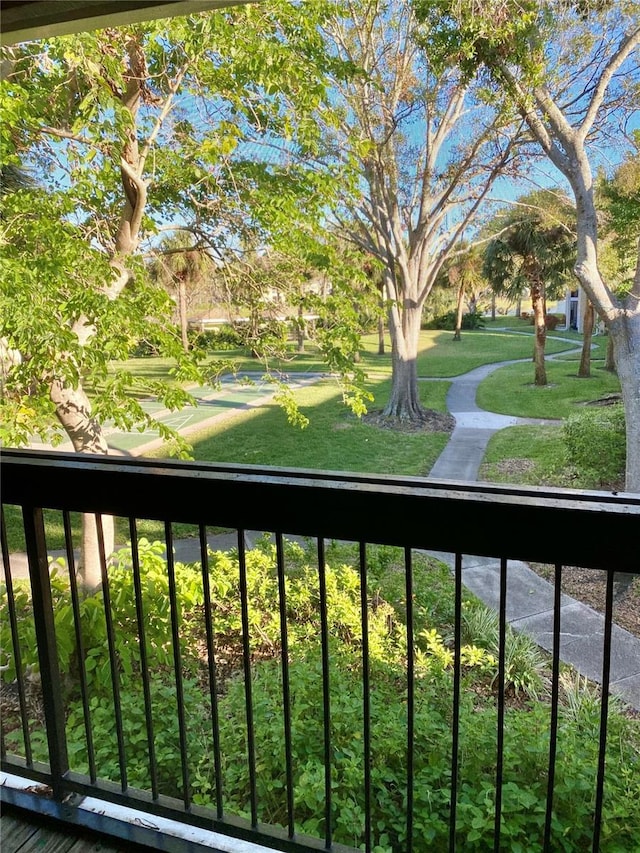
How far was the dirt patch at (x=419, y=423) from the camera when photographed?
7634 millimetres

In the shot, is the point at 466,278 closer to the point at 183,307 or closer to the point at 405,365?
the point at 405,365

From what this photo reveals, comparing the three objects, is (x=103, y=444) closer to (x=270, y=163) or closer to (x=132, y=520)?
(x=270, y=163)

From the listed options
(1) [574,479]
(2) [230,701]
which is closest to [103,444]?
(2) [230,701]

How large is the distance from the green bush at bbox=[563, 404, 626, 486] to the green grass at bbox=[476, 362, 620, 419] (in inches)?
38.8

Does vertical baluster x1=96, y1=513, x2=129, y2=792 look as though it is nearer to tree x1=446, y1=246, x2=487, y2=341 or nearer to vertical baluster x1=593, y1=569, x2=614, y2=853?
vertical baluster x1=593, y1=569, x2=614, y2=853

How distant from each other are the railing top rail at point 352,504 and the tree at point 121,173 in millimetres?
1717

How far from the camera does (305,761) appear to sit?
183cm

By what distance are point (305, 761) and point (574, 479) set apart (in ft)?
12.0

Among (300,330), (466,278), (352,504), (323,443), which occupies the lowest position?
(323,443)

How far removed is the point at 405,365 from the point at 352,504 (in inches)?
296

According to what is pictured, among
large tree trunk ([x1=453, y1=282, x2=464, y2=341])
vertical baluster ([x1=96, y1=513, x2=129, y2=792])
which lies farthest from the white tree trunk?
large tree trunk ([x1=453, y1=282, x2=464, y2=341])

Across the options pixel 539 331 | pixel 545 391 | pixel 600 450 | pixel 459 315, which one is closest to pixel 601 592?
pixel 600 450

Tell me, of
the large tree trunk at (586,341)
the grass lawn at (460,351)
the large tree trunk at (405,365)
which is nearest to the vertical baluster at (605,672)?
the large tree trunk at (586,341)

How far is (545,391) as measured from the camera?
23.9ft
